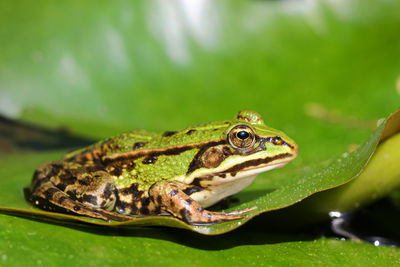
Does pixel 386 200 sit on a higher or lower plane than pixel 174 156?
higher

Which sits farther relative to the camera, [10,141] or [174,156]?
[10,141]

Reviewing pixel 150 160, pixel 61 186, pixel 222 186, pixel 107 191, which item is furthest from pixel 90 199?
pixel 222 186

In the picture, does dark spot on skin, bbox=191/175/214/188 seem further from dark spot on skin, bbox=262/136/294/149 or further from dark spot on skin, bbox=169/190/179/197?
dark spot on skin, bbox=262/136/294/149

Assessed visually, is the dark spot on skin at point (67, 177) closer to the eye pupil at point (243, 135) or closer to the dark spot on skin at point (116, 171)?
the dark spot on skin at point (116, 171)

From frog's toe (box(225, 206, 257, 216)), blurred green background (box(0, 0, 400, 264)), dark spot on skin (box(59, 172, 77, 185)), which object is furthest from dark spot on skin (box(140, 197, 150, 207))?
blurred green background (box(0, 0, 400, 264))

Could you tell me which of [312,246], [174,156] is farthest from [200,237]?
[174,156]

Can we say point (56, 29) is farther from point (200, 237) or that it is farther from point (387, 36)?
point (387, 36)

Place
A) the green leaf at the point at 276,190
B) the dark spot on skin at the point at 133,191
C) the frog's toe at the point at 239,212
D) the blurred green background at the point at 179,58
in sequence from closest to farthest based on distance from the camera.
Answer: the green leaf at the point at 276,190 → the frog's toe at the point at 239,212 → the dark spot on skin at the point at 133,191 → the blurred green background at the point at 179,58

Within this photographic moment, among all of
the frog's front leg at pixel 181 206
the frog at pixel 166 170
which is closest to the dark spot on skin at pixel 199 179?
the frog at pixel 166 170
